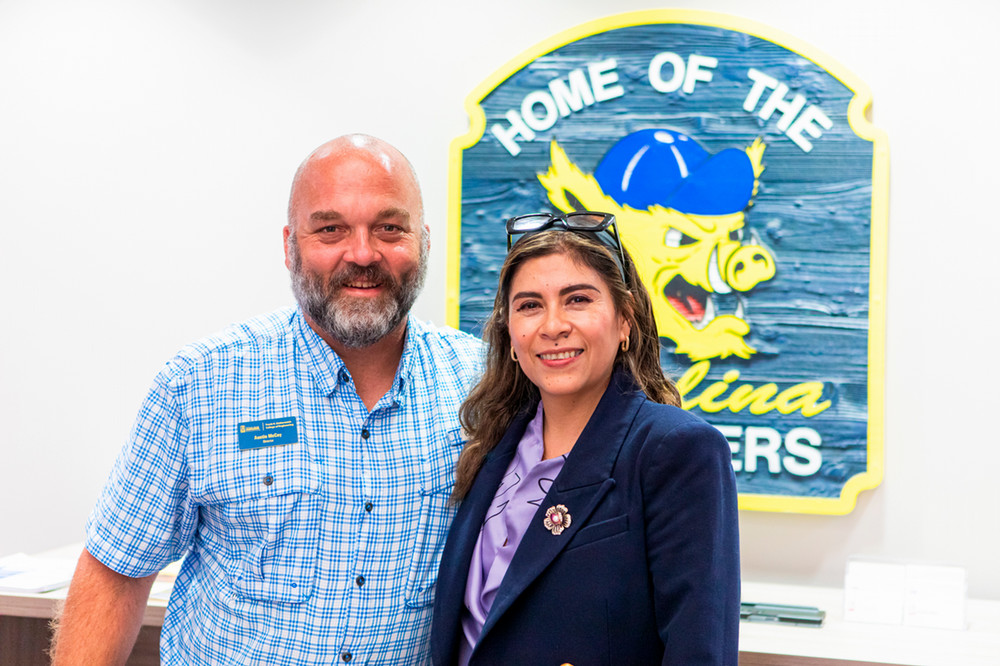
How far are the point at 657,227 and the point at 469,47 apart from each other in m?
0.85

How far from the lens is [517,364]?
186cm

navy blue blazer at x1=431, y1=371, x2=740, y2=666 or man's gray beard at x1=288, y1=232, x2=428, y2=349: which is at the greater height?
man's gray beard at x1=288, y1=232, x2=428, y2=349

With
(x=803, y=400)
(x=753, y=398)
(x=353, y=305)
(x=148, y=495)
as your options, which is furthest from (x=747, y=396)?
(x=148, y=495)

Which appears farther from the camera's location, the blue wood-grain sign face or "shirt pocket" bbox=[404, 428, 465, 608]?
the blue wood-grain sign face

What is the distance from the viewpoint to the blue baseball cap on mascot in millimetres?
2787

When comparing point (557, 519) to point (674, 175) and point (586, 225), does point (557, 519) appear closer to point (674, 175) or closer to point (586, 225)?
point (586, 225)

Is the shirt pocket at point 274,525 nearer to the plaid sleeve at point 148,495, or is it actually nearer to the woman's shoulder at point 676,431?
the plaid sleeve at point 148,495

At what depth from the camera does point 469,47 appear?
3004mm

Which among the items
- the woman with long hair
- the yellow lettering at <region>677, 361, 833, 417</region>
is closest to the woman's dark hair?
the woman with long hair

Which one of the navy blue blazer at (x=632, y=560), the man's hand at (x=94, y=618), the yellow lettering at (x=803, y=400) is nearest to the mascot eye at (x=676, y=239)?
the yellow lettering at (x=803, y=400)

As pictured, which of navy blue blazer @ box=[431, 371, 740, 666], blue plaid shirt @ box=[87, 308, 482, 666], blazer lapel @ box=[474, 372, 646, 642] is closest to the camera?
navy blue blazer @ box=[431, 371, 740, 666]

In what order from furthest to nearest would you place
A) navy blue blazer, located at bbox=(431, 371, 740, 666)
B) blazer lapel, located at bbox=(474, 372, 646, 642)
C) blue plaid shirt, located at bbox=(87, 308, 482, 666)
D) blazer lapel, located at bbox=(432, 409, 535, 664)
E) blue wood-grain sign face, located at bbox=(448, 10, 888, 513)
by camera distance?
blue wood-grain sign face, located at bbox=(448, 10, 888, 513) < blue plaid shirt, located at bbox=(87, 308, 482, 666) < blazer lapel, located at bbox=(432, 409, 535, 664) < blazer lapel, located at bbox=(474, 372, 646, 642) < navy blue blazer, located at bbox=(431, 371, 740, 666)

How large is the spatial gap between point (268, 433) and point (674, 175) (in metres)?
1.55

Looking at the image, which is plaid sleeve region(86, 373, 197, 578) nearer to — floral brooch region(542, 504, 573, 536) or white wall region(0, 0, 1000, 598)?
floral brooch region(542, 504, 573, 536)
